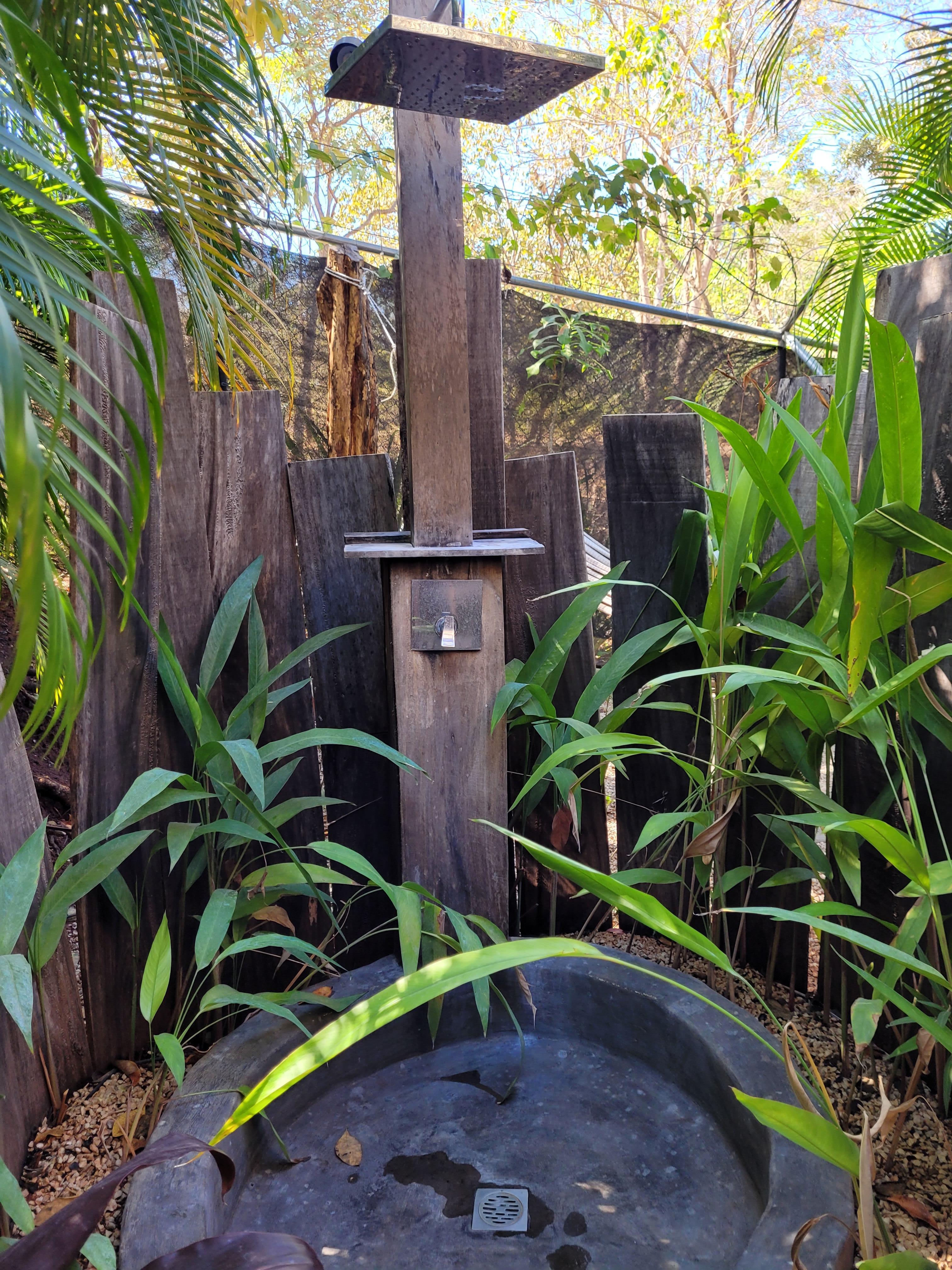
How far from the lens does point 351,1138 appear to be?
125 cm

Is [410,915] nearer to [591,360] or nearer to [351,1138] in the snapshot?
[351,1138]

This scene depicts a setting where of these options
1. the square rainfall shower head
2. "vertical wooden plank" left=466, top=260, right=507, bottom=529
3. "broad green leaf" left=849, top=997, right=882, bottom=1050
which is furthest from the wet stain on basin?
the square rainfall shower head

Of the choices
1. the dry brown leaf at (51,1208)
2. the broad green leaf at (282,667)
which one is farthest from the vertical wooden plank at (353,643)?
the dry brown leaf at (51,1208)

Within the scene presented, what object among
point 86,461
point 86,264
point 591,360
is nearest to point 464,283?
point 86,461

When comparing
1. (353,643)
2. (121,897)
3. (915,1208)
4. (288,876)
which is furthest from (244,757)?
(915,1208)

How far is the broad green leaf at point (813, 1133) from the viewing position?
0.72 meters

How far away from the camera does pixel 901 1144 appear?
3.98ft

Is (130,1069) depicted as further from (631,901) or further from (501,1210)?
(631,901)

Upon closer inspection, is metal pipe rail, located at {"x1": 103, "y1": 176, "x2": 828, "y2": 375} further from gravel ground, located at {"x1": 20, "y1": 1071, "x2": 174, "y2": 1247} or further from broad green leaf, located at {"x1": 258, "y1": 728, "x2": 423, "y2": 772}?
gravel ground, located at {"x1": 20, "y1": 1071, "x2": 174, "y2": 1247}

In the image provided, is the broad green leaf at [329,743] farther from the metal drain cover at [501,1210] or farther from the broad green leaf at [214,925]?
the metal drain cover at [501,1210]

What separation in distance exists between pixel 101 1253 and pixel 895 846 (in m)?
0.90

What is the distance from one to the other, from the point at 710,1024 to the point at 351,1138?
1.81 feet

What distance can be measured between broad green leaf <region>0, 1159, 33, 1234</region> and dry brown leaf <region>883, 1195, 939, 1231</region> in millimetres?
997

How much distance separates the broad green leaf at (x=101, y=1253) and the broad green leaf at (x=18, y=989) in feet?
0.67
